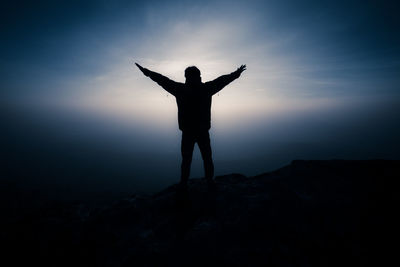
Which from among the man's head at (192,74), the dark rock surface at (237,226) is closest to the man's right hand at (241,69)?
the man's head at (192,74)

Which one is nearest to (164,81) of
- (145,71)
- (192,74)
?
(145,71)

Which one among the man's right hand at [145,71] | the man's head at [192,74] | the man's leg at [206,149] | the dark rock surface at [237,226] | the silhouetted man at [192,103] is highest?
the man's right hand at [145,71]

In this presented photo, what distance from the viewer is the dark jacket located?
172 inches

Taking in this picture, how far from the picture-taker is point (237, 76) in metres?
4.75

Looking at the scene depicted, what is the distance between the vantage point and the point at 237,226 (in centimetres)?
348

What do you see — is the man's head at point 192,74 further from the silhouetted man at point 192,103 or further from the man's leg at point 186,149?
the man's leg at point 186,149

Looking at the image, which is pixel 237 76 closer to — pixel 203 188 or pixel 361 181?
pixel 203 188

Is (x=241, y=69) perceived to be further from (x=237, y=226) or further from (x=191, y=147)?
(x=237, y=226)

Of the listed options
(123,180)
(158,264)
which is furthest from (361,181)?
(123,180)

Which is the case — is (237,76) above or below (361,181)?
above

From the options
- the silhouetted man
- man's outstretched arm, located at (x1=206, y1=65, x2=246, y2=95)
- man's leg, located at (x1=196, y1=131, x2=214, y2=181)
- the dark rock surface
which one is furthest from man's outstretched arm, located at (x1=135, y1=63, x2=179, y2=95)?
the dark rock surface

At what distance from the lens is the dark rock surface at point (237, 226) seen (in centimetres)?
285

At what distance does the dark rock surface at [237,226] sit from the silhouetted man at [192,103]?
132cm

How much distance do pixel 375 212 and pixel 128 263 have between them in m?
5.07
